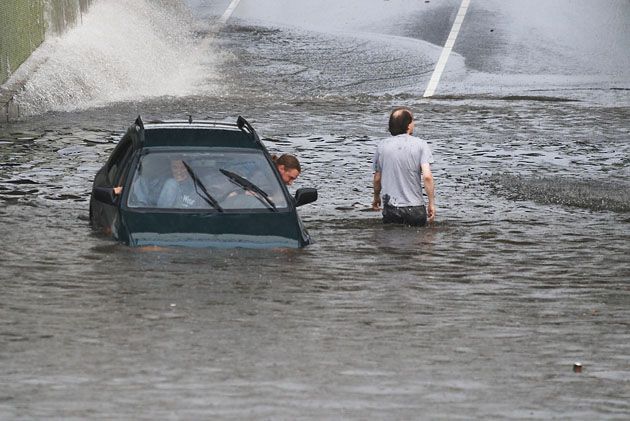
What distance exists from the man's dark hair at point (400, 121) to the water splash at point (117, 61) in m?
10.7

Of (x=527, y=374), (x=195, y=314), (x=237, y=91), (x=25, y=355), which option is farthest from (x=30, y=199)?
(x=237, y=91)

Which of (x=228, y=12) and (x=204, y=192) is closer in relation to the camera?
(x=204, y=192)

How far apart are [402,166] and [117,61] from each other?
604 inches

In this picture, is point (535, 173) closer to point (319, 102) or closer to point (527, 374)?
point (319, 102)

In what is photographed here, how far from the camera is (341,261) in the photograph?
1381 cm

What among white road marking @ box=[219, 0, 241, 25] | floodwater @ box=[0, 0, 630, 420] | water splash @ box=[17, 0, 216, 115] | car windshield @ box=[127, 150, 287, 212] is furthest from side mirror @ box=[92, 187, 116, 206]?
white road marking @ box=[219, 0, 241, 25]

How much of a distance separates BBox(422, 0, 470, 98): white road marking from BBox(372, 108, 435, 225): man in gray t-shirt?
40.3 ft

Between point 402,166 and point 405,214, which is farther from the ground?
point 402,166

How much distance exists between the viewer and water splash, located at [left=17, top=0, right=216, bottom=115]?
26.3m

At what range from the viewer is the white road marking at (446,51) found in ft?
92.4

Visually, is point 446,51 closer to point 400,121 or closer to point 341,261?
point 400,121

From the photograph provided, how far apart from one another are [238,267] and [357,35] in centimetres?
2073

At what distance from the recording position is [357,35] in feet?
108

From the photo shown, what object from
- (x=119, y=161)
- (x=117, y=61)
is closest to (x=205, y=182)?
(x=119, y=161)
